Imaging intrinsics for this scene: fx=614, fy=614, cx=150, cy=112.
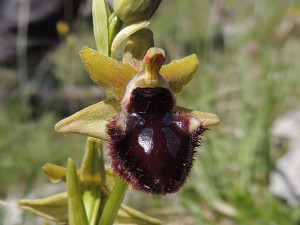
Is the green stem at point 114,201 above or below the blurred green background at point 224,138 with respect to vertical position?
below

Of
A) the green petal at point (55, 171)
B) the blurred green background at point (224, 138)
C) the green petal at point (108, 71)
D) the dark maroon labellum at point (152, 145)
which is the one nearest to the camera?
the dark maroon labellum at point (152, 145)

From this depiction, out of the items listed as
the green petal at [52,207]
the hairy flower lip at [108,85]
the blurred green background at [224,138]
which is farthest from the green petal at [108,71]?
the blurred green background at [224,138]

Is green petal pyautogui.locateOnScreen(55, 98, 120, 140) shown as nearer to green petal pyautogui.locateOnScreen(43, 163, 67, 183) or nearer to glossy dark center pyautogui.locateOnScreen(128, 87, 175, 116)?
glossy dark center pyautogui.locateOnScreen(128, 87, 175, 116)

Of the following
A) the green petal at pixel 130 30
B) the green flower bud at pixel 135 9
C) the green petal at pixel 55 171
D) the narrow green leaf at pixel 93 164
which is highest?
the green flower bud at pixel 135 9

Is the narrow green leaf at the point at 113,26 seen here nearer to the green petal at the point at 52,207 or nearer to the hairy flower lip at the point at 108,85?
the hairy flower lip at the point at 108,85

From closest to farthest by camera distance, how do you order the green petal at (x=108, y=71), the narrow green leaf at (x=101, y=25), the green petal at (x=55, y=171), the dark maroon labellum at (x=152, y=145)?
1. the dark maroon labellum at (x=152, y=145)
2. the green petal at (x=108, y=71)
3. the narrow green leaf at (x=101, y=25)
4. the green petal at (x=55, y=171)

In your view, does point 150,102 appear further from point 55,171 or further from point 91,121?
point 55,171

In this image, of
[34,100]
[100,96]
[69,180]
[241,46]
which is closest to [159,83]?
[69,180]

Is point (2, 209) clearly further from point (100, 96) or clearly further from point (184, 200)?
point (100, 96)
